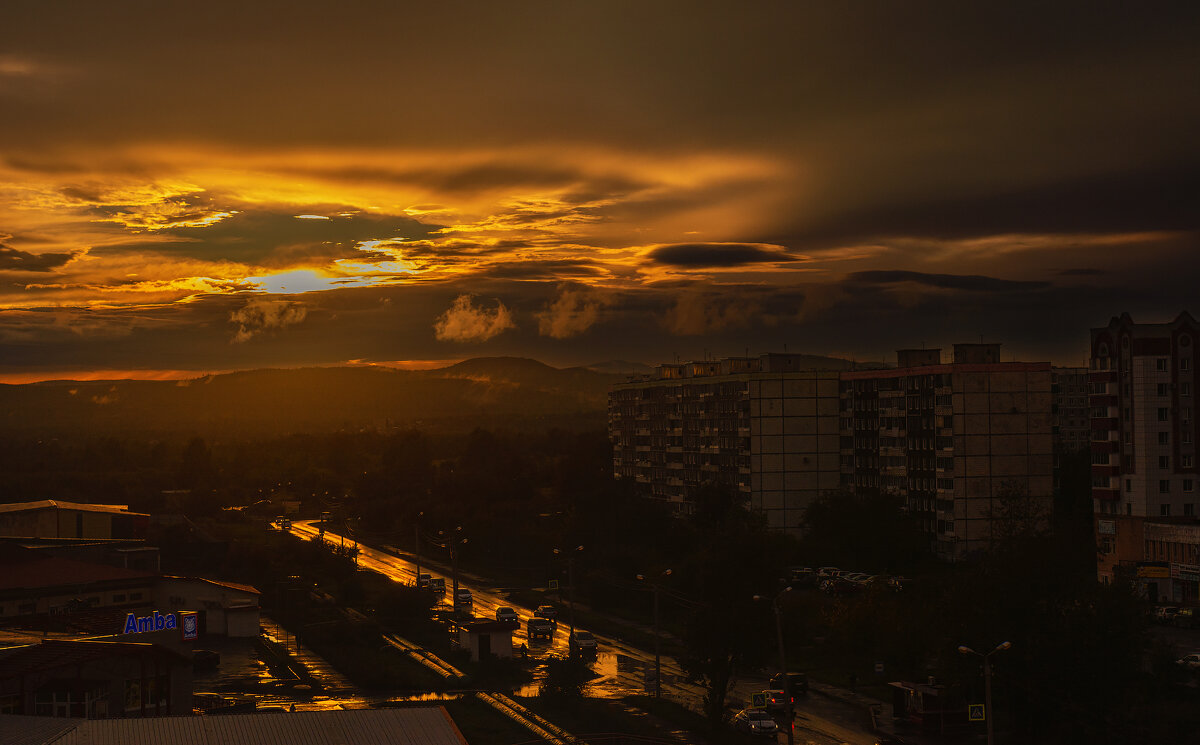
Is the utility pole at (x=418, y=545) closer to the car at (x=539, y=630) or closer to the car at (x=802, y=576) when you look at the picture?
the car at (x=539, y=630)

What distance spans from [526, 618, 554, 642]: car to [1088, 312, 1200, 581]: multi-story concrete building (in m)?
34.4

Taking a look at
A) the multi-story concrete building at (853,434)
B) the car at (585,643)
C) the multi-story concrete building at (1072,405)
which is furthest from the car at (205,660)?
the multi-story concrete building at (1072,405)

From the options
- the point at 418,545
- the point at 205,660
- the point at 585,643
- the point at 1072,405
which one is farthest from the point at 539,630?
the point at 1072,405

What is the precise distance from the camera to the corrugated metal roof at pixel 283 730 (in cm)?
2598

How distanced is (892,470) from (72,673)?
212 ft

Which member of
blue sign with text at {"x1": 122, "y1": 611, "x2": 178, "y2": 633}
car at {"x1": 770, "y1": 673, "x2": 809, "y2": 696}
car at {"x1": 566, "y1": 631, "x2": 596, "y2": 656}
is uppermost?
blue sign with text at {"x1": 122, "y1": 611, "x2": 178, "y2": 633}

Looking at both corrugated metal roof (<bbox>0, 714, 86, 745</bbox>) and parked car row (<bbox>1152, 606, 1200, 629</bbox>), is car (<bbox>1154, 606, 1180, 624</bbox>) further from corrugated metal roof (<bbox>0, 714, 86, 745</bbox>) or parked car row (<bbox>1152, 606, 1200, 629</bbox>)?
corrugated metal roof (<bbox>0, 714, 86, 745</bbox>)

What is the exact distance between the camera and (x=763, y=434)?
8975 centimetres

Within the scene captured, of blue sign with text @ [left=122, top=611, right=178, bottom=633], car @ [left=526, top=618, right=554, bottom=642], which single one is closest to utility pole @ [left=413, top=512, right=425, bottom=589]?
car @ [left=526, top=618, right=554, bottom=642]

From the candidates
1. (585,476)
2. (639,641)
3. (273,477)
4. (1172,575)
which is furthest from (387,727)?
(273,477)

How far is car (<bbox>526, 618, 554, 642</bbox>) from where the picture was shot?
210 feet

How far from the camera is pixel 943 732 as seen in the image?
42969 mm

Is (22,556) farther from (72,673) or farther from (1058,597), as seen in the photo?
(1058,597)

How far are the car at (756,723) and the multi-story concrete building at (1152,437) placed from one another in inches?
1351
